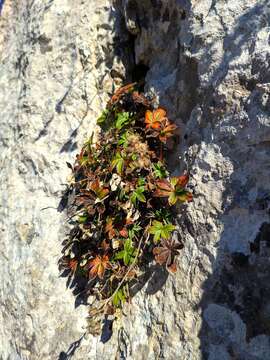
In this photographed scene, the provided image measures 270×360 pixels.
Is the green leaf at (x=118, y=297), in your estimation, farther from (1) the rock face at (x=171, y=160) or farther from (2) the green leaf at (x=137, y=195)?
(2) the green leaf at (x=137, y=195)

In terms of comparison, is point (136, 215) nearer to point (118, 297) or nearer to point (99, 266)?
point (99, 266)

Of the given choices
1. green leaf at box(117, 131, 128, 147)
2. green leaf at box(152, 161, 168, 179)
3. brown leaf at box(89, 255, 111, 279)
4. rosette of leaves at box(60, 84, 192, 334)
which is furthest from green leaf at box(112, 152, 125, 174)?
brown leaf at box(89, 255, 111, 279)

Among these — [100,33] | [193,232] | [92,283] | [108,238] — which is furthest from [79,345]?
[100,33]

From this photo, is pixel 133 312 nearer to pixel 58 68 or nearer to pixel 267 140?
pixel 267 140

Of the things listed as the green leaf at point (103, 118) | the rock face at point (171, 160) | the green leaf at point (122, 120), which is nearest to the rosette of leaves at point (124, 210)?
the green leaf at point (122, 120)

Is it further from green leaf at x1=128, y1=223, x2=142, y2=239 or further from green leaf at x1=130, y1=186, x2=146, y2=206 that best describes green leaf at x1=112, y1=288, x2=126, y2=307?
green leaf at x1=130, y1=186, x2=146, y2=206
